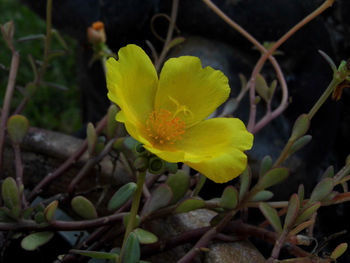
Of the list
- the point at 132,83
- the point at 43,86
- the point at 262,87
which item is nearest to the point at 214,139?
the point at 132,83

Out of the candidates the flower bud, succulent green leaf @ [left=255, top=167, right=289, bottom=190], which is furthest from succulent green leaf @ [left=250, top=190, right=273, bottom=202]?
the flower bud

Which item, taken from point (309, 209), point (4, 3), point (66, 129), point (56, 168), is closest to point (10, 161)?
point (56, 168)

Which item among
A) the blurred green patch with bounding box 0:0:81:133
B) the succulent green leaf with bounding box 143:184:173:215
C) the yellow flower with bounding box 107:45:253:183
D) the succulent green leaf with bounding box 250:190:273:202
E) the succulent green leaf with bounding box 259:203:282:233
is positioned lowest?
the blurred green patch with bounding box 0:0:81:133

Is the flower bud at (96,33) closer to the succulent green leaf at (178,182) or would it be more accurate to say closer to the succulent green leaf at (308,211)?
the succulent green leaf at (178,182)

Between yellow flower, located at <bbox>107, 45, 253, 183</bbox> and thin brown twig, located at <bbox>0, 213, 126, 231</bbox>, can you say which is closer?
yellow flower, located at <bbox>107, 45, 253, 183</bbox>

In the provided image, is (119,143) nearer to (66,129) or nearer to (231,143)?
(231,143)

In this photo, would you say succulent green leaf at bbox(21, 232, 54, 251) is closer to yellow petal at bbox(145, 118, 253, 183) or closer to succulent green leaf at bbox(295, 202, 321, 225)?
yellow petal at bbox(145, 118, 253, 183)
